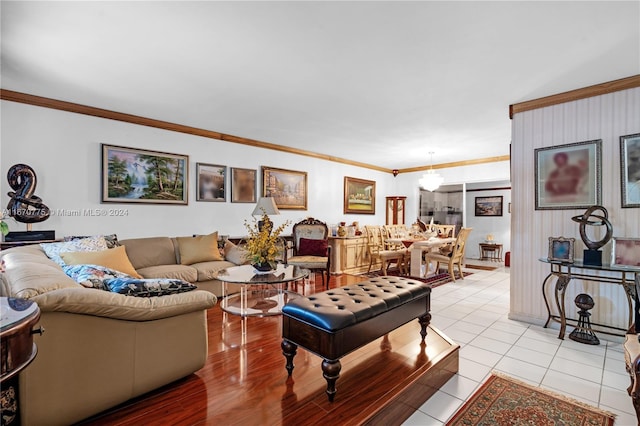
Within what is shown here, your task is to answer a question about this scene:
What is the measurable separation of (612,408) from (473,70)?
2871mm

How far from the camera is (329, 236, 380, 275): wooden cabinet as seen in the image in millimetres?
6234

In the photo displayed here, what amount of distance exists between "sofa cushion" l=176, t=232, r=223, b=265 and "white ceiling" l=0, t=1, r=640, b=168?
5.81 ft

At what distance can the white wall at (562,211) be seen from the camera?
3.10m

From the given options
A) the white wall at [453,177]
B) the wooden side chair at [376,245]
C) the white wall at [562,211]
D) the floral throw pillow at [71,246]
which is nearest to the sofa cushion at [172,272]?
the floral throw pillow at [71,246]

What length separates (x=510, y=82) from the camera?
10.2 feet

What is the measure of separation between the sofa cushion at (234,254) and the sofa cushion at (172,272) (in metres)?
0.69

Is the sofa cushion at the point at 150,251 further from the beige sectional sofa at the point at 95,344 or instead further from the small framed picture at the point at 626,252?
the small framed picture at the point at 626,252

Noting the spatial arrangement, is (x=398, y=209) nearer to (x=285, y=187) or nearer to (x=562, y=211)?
(x=285, y=187)

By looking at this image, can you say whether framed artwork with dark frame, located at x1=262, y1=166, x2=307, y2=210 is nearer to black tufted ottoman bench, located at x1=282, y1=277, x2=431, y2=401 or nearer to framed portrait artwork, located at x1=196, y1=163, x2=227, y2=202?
A: framed portrait artwork, located at x1=196, y1=163, x2=227, y2=202

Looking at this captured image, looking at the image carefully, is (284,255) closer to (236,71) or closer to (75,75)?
(236,71)

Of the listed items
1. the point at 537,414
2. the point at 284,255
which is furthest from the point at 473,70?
the point at 284,255

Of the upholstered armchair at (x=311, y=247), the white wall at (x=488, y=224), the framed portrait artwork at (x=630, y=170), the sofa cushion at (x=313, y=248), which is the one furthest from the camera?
the white wall at (x=488, y=224)

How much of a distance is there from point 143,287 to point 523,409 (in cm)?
269

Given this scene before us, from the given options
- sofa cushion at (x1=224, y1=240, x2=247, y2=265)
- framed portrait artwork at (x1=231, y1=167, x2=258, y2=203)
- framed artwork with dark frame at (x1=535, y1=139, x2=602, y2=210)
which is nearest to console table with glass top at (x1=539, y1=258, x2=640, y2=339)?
framed artwork with dark frame at (x1=535, y1=139, x2=602, y2=210)
